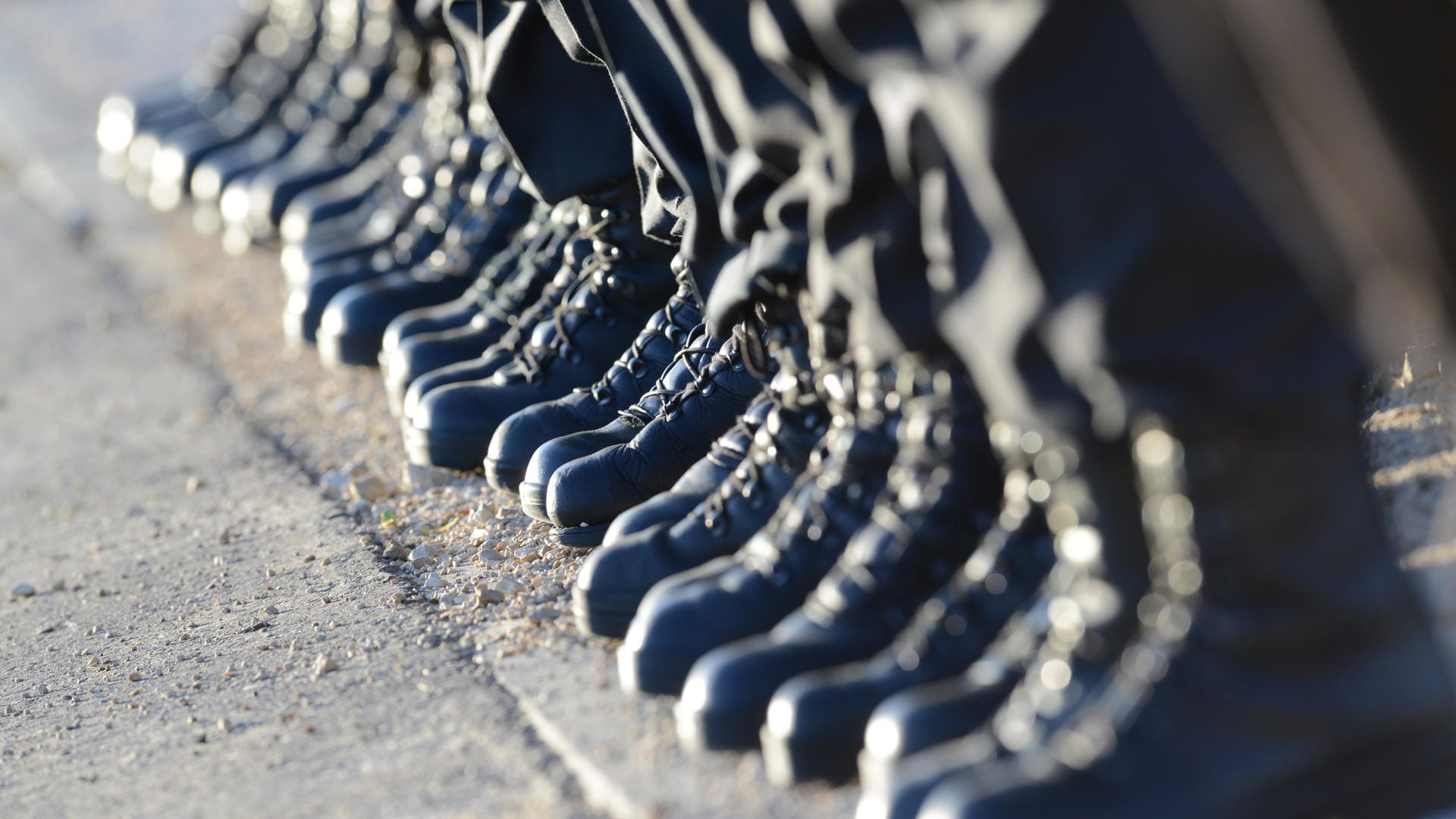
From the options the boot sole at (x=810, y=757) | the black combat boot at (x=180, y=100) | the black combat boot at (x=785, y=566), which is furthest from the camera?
the black combat boot at (x=180, y=100)

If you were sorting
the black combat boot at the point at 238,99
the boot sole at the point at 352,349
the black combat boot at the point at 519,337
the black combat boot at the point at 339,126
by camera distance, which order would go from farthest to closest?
the black combat boot at the point at 238,99, the black combat boot at the point at 339,126, the boot sole at the point at 352,349, the black combat boot at the point at 519,337

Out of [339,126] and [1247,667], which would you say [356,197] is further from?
[1247,667]

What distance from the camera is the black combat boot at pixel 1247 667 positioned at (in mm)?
1335

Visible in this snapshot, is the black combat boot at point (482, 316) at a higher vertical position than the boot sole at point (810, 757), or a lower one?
higher

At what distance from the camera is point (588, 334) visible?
8.77ft

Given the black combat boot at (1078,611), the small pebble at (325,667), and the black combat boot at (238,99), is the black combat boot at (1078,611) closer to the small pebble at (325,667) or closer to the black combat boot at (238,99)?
the small pebble at (325,667)

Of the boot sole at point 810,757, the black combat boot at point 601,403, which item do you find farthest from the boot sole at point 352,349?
the boot sole at point 810,757

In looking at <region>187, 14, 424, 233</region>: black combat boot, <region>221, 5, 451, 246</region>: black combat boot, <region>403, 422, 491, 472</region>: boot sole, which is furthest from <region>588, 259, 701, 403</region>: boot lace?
<region>221, 5, 451, 246</region>: black combat boot

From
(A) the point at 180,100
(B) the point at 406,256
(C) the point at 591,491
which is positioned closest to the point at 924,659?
(C) the point at 591,491

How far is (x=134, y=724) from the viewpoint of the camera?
203 cm

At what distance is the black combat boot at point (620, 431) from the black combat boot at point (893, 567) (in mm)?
655

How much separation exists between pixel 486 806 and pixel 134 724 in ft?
1.92

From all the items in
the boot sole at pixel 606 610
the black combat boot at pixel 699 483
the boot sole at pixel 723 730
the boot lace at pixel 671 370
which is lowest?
the boot sole at pixel 723 730

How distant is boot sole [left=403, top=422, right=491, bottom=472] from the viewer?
2617 millimetres
